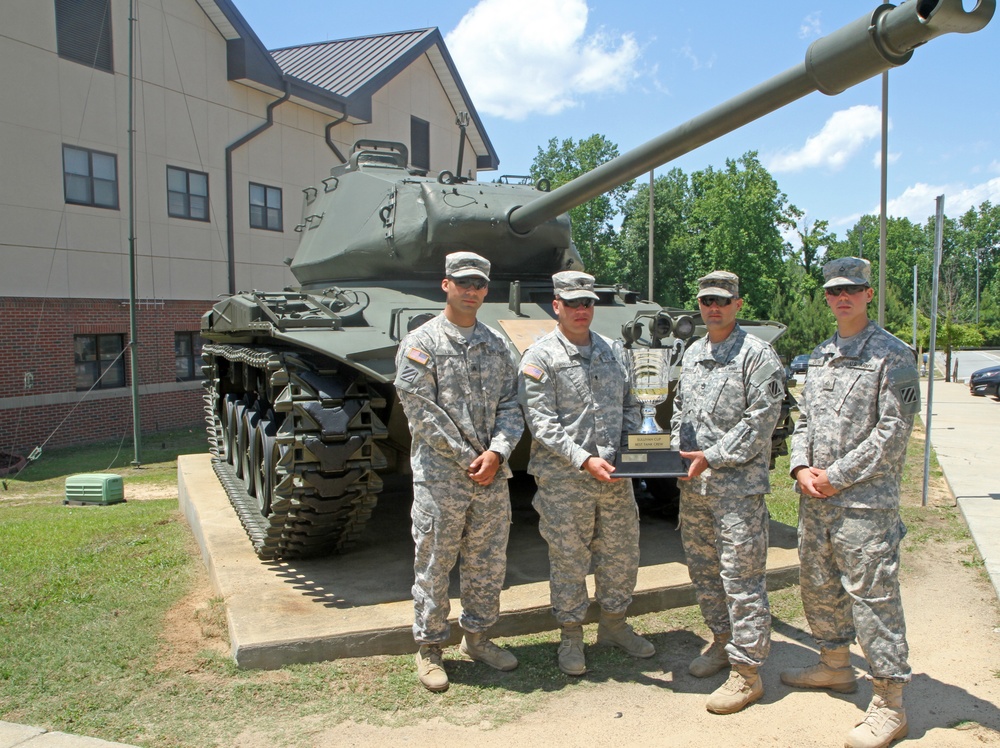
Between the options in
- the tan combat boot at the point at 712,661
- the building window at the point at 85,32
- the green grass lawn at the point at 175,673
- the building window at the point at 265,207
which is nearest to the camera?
the green grass lawn at the point at 175,673

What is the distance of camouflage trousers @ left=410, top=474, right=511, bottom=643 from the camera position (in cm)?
412

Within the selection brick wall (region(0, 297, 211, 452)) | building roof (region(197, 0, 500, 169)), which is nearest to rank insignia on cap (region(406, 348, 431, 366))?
brick wall (region(0, 297, 211, 452))

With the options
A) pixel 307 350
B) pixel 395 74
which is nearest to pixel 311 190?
pixel 307 350

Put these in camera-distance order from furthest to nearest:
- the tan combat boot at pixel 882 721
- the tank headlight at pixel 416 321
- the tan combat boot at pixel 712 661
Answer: the tank headlight at pixel 416 321
the tan combat boot at pixel 712 661
the tan combat boot at pixel 882 721

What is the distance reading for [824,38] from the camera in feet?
12.5

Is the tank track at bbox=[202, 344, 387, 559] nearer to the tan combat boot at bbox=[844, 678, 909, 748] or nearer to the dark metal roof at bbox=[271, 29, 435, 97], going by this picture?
the tan combat boot at bbox=[844, 678, 909, 748]

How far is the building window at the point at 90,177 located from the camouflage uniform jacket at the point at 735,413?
13277 millimetres

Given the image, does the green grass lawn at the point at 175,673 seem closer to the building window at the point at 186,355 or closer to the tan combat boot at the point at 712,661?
the tan combat boot at the point at 712,661

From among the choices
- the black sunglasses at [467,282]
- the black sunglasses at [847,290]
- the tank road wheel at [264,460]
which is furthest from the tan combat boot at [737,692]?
the tank road wheel at [264,460]

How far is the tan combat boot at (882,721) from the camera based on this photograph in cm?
346

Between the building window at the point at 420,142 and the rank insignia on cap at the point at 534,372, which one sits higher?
the building window at the point at 420,142

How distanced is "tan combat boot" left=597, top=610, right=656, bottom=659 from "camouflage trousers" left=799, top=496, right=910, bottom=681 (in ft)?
3.57

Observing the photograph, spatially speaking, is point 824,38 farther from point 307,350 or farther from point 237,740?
point 237,740

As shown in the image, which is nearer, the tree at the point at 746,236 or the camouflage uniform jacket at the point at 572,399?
the camouflage uniform jacket at the point at 572,399
